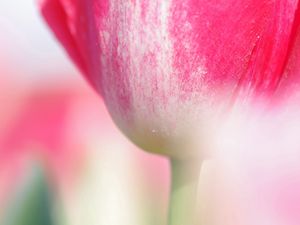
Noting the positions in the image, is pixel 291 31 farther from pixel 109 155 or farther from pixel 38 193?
pixel 109 155

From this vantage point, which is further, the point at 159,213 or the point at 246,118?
the point at 159,213

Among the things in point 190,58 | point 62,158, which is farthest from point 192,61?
point 62,158

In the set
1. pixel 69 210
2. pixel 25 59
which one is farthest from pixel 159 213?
pixel 25 59

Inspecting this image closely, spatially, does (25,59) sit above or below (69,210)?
above

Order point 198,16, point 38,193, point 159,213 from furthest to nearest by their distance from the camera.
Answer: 1. point 159,213
2. point 38,193
3. point 198,16

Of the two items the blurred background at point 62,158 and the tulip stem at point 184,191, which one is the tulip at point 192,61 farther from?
the blurred background at point 62,158
